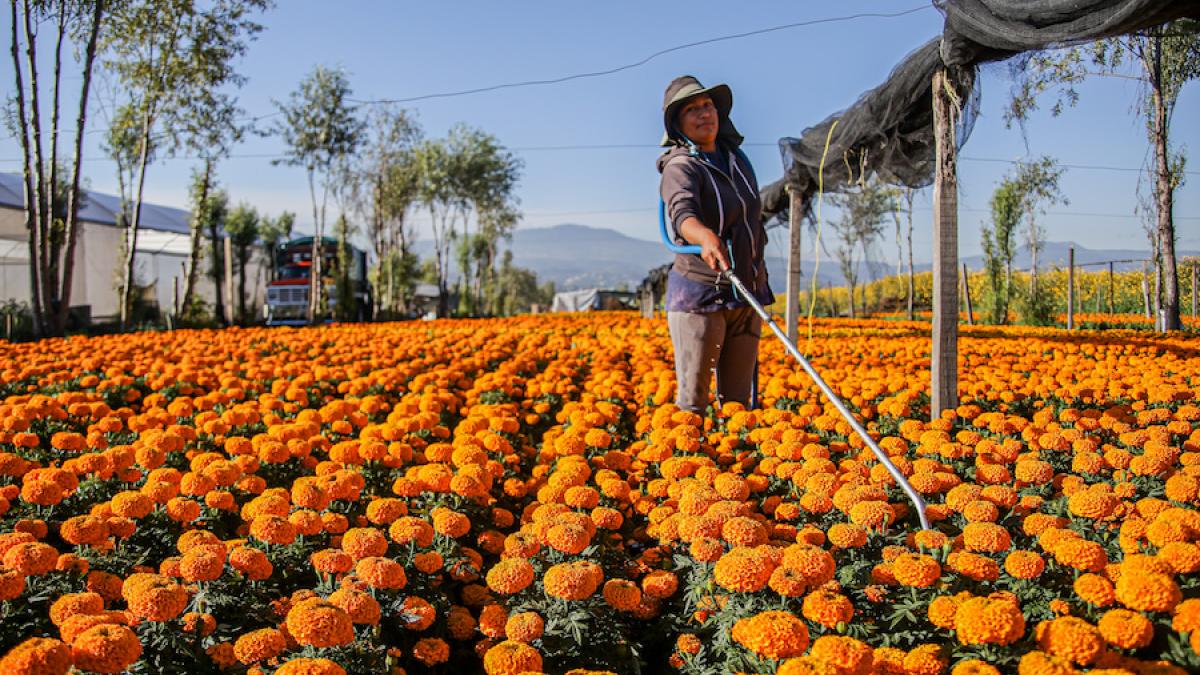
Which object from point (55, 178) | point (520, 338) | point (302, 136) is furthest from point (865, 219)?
point (55, 178)

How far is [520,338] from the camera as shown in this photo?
9750 millimetres

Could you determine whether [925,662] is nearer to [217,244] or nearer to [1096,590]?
[1096,590]

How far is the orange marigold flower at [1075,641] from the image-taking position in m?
1.61

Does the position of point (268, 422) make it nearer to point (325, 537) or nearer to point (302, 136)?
point (325, 537)

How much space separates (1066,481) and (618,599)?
1640 mm

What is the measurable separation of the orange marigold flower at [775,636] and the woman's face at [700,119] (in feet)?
9.81

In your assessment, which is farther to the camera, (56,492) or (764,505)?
(764,505)

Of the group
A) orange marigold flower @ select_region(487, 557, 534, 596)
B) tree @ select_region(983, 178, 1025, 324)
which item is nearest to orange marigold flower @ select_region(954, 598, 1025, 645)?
orange marigold flower @ select_region(487, 557, 534, 596)

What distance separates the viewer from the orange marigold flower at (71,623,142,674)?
1558mm

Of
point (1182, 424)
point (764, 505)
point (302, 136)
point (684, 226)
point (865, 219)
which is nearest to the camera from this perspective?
point (764, 505)

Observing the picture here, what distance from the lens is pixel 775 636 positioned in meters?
1.66

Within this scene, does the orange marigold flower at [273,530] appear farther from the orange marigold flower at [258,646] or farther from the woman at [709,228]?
the woman at [709,228]

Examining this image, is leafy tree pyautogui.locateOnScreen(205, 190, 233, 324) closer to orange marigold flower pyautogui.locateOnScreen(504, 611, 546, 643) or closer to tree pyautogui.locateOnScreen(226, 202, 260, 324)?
tree pyautogui.locateOnScreen(226, 202, 260, 324)

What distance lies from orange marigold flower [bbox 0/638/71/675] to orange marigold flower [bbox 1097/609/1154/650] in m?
2.02
